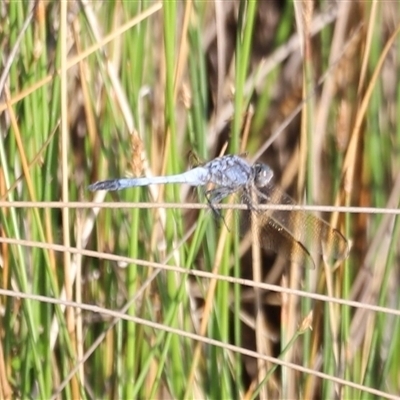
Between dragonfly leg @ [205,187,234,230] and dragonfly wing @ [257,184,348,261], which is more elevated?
dragonfly leg @ [205,187,234,230]

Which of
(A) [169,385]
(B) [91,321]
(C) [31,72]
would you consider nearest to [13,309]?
(B) [91,321]

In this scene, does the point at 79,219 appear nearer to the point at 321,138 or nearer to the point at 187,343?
the point at 187,343

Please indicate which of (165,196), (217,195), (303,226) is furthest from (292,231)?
(165,196)

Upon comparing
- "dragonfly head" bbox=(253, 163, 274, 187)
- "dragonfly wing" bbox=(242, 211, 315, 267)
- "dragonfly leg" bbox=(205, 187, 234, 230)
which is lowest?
"dragonfly wing" bbox=(242, 211, 315, 267)

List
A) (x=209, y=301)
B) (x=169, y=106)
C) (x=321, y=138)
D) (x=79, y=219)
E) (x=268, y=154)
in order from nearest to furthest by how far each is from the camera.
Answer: (x=169, y=106)
(x=209, y=301)
(x=79, y=219)
(x=321, y=138)
(x=268, y=154)

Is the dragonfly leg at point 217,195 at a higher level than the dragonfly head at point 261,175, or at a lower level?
lower

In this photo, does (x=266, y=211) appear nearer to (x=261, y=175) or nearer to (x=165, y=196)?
(x=261, y=175)

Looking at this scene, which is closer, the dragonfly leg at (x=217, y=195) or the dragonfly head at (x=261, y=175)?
the dragonfly leg at (x=217, y=195)
